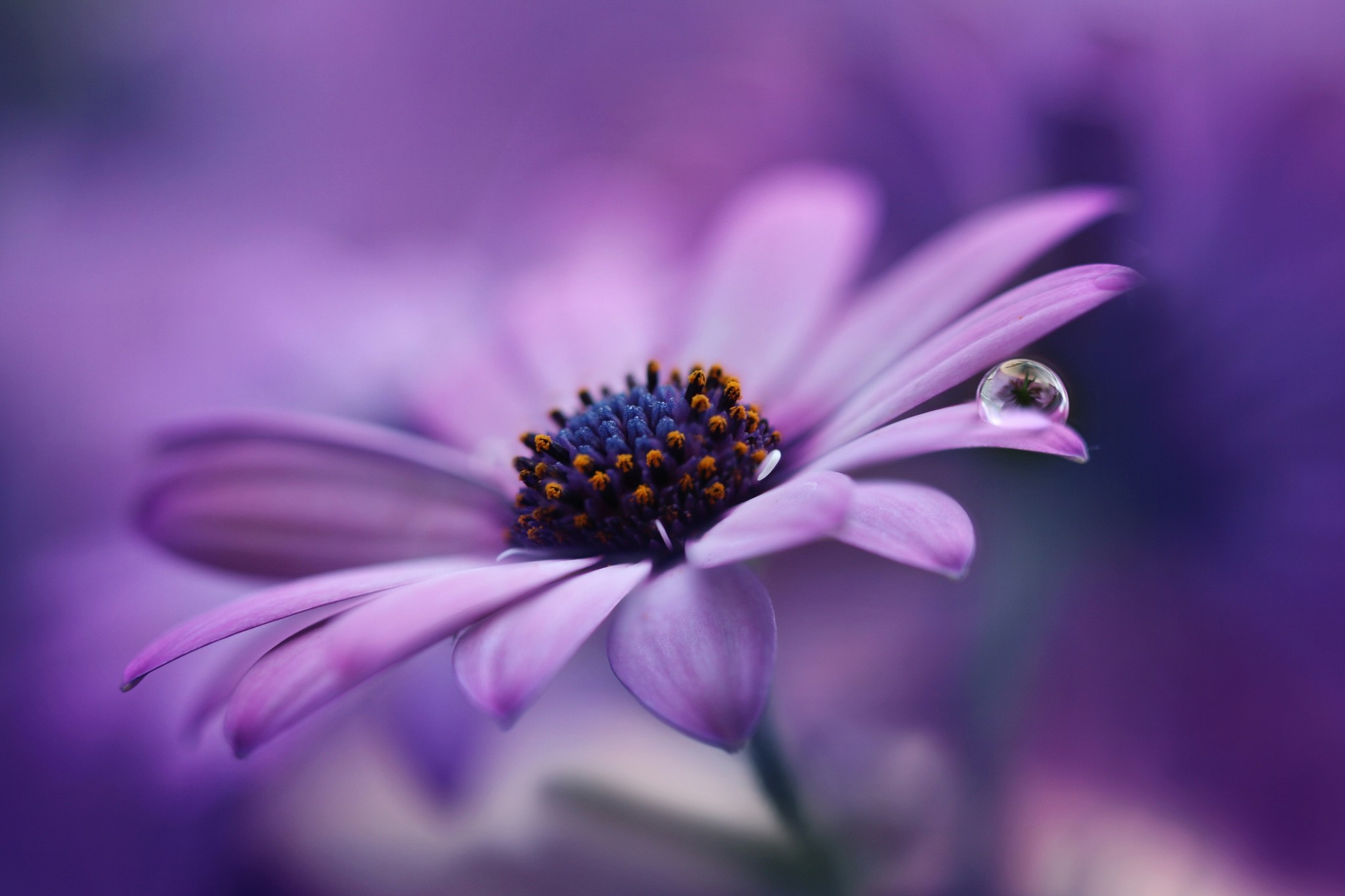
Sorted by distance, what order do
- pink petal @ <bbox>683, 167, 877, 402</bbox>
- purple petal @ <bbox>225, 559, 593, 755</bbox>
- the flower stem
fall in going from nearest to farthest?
1. purple petal @ <bbox>225, 559, 593, 755</bbox>
2. the flower stem
3. pink petal @ <bbox>683, 167, 877, 402</bbox>

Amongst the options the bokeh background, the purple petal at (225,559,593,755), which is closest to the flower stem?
the bokeh background

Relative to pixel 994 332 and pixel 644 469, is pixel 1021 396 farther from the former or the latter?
pixel 644 469

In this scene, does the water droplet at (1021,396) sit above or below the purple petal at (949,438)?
above

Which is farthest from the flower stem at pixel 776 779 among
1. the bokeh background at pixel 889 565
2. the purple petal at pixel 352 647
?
the purple petal at pixel 352 647

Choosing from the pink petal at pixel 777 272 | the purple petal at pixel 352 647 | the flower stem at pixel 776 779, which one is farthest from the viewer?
the pink petal at pixel 777 272

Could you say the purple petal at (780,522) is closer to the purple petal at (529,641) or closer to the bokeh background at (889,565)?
the purple petal at (529,641)

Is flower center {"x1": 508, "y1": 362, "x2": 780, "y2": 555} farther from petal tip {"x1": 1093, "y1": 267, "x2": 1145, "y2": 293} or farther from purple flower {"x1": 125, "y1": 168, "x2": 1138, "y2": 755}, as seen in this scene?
petal tip {"x1": 1093, "y1": 267, "x2": 1145, "y2": 293}

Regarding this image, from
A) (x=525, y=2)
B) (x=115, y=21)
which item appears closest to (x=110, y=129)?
(x=115, y=21)
